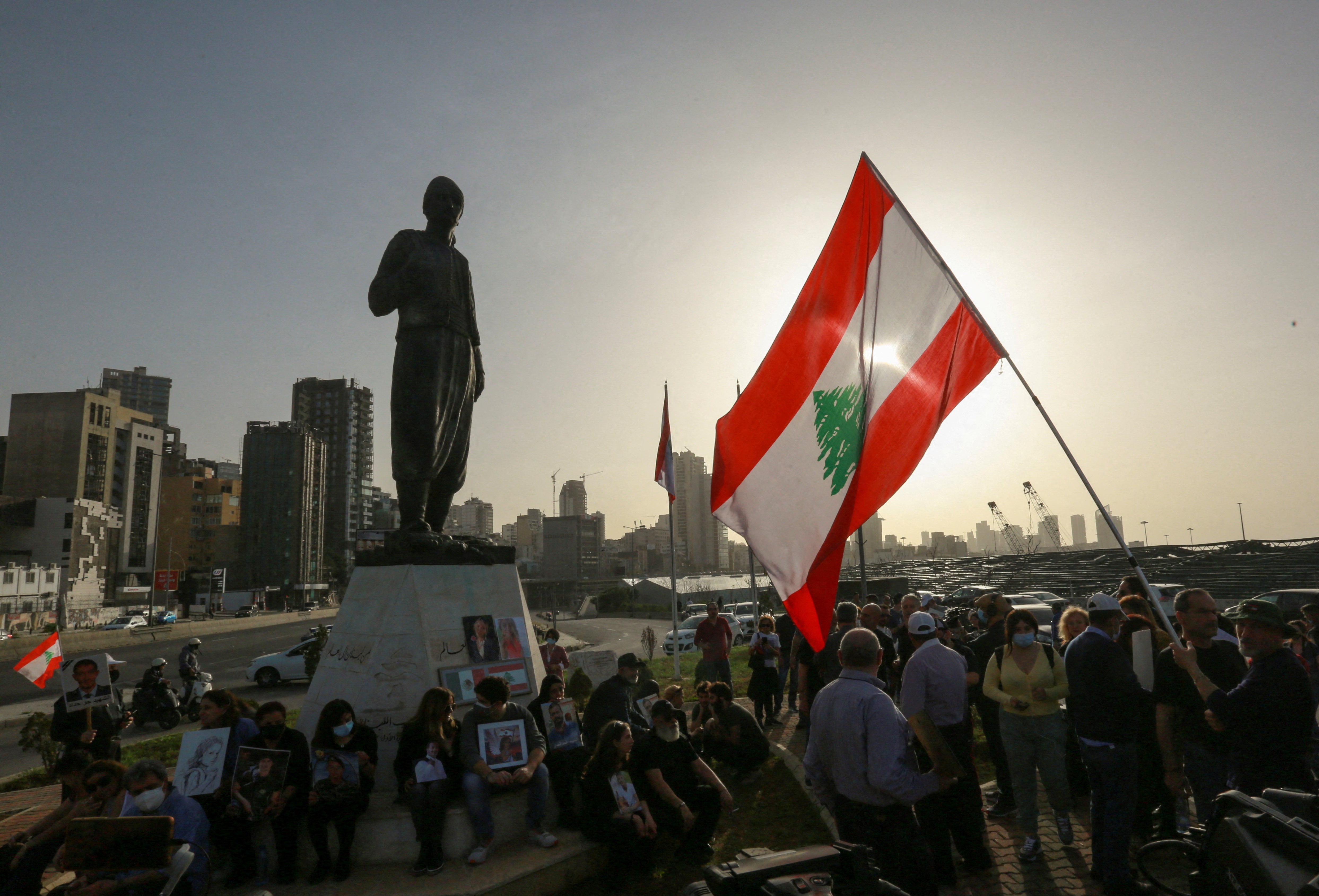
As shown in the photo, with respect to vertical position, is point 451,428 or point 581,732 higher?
point 451,428

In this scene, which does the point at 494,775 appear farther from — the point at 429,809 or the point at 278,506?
the point at 278,506

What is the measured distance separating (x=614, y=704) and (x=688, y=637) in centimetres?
1856

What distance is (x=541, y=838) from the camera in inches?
205

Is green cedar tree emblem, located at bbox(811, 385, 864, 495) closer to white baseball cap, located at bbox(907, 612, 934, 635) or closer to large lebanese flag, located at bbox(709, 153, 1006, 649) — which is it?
large lebanese flag, located at bbox(709, 153, 1006, 649)

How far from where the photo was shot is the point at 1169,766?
453cm

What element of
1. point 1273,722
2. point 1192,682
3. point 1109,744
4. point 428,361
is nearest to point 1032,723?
point 1109,744

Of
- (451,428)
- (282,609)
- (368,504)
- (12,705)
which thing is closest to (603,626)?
(12,705)

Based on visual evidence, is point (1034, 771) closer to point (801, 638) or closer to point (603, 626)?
point (801, 638)

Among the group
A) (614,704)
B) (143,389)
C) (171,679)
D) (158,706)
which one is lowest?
(171,679)

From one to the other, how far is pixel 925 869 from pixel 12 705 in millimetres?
22357

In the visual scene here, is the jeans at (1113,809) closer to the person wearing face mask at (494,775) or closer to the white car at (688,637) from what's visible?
the person wearing face mask at (494,775)

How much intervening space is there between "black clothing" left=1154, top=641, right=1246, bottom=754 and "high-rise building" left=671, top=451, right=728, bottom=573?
405ft

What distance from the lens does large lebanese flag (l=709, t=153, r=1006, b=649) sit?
4840mm

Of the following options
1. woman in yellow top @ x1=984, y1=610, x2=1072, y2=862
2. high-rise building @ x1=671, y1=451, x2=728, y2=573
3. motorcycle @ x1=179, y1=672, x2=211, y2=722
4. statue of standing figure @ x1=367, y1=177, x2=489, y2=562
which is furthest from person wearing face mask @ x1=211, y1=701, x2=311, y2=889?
high-rise building @ x1=671, y1=451, x2=728, y2=573
